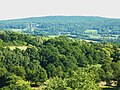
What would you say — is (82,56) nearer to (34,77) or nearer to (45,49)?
(45,49)

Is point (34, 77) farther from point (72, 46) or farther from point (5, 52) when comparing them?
point (72, 46)

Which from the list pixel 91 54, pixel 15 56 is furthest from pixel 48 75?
pixel 91 54

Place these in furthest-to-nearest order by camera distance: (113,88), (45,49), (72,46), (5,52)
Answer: (72,46)
(45,49)
(5,52)
(113,88)

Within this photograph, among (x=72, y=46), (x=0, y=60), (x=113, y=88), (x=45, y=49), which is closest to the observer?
(x=113, y=88)

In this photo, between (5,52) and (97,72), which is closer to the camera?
(97,72)

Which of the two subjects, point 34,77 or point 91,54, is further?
point 91,54

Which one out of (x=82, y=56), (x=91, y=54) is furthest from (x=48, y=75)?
(x=91, y=54)
